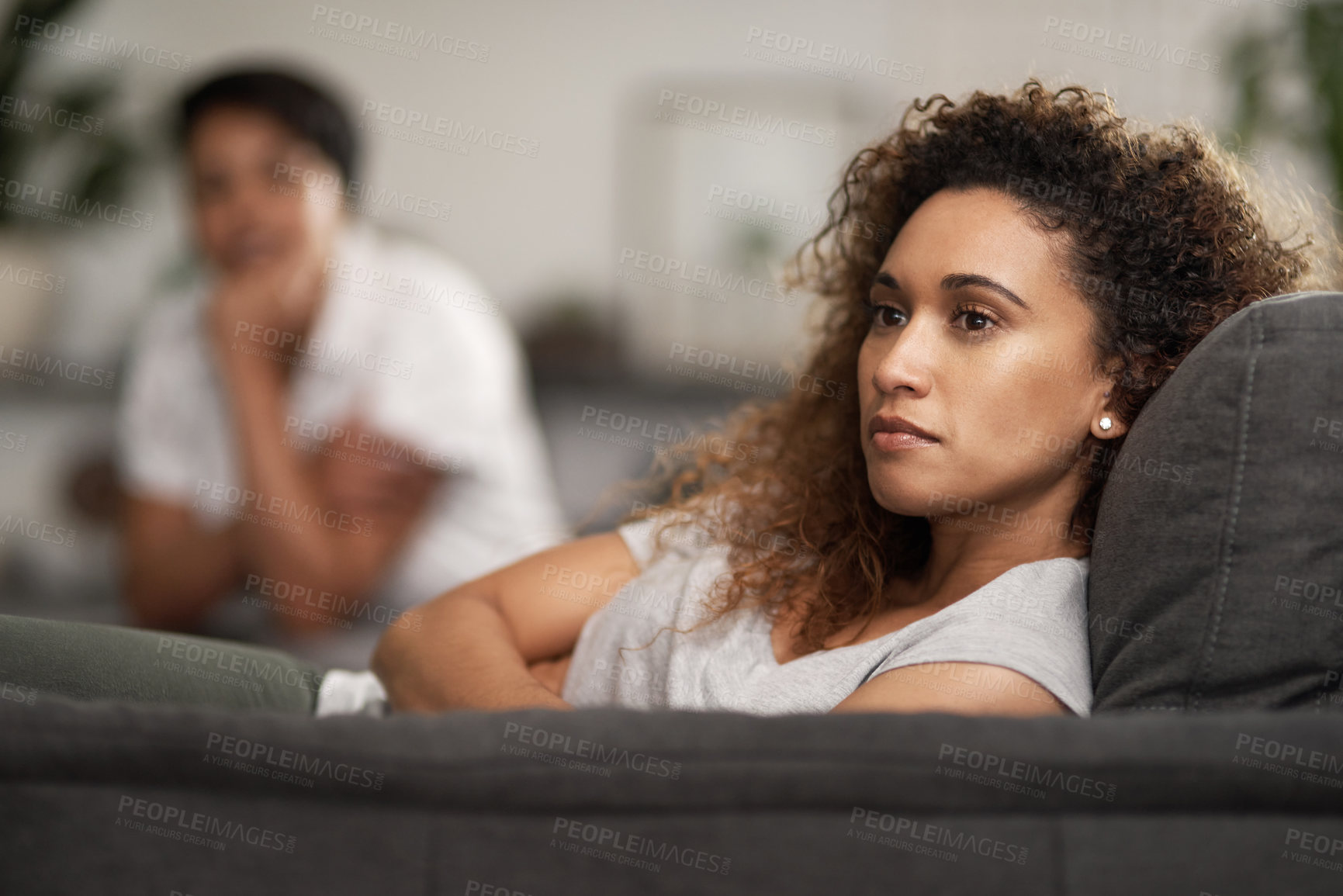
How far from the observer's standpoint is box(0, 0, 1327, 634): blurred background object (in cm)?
341

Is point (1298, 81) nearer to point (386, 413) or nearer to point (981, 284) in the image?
point (981, 284)

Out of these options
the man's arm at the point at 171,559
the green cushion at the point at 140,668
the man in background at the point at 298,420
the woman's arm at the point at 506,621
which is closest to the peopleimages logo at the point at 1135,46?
the man in background at the point at 298,420

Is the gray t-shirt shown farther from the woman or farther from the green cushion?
the green cushion

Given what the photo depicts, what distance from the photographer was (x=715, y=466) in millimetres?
1447

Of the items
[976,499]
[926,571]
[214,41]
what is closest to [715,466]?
[926,571]

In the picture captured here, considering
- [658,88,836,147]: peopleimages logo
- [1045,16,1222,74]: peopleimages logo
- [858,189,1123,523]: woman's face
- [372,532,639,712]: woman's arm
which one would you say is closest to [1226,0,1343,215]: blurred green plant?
[1045,16,1222,74]: peopleimages logo

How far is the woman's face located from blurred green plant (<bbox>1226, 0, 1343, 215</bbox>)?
210 centimetres

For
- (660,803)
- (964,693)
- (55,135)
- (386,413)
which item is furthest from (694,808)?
(55,135)

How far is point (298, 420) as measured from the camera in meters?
2.06

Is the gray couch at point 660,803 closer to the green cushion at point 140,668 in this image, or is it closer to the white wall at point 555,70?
the green cushion at point 140,668

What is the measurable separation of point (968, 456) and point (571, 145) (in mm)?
3219

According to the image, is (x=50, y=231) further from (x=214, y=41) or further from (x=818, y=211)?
(x=818, y=211)

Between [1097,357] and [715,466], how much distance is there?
0.60 meters

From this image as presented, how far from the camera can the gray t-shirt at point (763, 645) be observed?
33.7 inches
